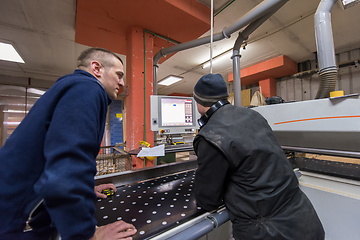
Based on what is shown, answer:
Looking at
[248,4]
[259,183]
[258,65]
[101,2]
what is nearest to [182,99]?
[259,183]

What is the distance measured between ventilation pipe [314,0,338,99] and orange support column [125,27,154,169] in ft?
7.20

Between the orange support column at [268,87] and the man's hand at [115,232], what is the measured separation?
→ 19.7 feet

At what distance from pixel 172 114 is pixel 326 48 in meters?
1.62

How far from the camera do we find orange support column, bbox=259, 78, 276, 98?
5530mm

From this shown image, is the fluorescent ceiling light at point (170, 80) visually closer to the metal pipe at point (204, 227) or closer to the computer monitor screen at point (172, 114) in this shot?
the computer monitor screen at point (172, 114)

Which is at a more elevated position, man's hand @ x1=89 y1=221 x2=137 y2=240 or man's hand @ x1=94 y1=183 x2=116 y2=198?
man's hand @ x1=94 y1=183 x2=116 y2=198

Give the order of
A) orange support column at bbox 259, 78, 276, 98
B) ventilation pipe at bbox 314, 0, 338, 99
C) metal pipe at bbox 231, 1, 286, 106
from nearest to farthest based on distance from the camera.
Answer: ventilation pipe at bbox 314, 0, 338, 99, metal pipe at bbox 231, 1, 286, 106, orange support column at bbox 259, 78, 276, 98

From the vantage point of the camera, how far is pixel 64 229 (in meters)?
0.47

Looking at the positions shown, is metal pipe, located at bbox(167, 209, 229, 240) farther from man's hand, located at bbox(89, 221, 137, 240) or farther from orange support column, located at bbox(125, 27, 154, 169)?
orange support column, located at bbox(125, 27, 154, 169)

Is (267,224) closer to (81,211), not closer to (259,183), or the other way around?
(259,183)

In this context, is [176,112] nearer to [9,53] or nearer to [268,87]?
[268,87]

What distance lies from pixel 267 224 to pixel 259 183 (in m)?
0.20

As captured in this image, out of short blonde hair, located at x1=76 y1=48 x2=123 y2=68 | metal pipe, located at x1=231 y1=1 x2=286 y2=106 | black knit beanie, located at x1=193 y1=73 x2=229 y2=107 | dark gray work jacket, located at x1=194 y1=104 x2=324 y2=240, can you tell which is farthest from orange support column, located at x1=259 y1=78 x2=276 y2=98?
short blonde hair, located at x1=76 y1=48 x2=123 y2=68

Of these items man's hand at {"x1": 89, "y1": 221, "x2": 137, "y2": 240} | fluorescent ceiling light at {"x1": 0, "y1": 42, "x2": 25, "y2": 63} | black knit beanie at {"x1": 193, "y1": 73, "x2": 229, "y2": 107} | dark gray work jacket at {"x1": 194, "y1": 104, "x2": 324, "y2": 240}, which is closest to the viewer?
man's hand at {"x1": 89, "y1": 221, "x2": 137, "y2": 240}
